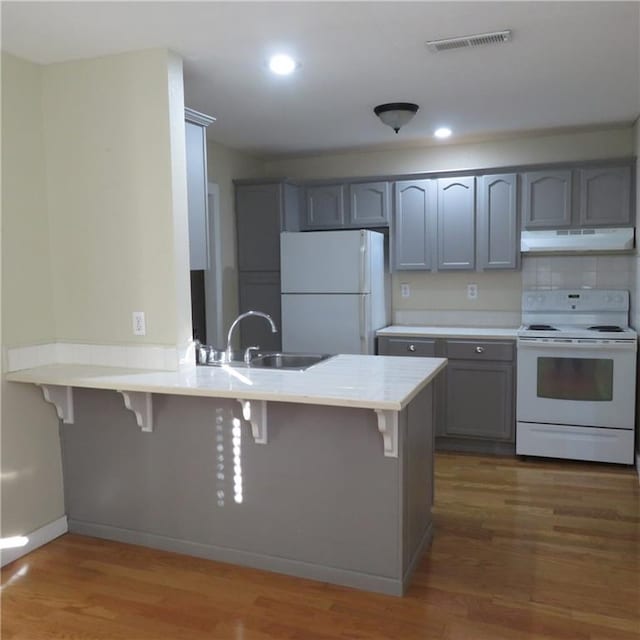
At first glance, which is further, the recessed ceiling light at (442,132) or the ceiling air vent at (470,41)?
the recessed ceiling light at (442,132)

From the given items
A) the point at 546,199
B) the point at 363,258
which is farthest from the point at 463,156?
the point at 363,258

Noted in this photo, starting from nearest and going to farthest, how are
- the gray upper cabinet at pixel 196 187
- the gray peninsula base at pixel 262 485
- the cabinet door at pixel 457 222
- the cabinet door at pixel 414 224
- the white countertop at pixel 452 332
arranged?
the gray peninsula base at pixel 262 485
the gray upper cabinet at pixel 196 187
the white countertop at pixel 452 332
the cabinet door at pixel 457 222
the cabinet door at pixel 414 224

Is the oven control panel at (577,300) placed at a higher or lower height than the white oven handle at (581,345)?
higher

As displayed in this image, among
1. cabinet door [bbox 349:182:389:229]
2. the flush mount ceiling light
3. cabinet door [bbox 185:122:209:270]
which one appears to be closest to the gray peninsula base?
cabinet door [bbox 185:122:209:270]

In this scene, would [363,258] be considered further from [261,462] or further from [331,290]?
[261,462]

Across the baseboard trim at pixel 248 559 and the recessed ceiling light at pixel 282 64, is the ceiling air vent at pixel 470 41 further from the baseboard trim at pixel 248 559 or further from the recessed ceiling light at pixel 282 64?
the baseboard trim at pixel 248 559

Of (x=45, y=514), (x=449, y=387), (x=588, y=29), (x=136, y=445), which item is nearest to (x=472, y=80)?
(x=588, y=29)

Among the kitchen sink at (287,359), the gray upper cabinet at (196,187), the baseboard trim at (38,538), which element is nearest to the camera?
the baseboard trim at (38,538)

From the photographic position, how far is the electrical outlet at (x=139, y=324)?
3.05 m

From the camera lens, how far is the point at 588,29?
2.70m

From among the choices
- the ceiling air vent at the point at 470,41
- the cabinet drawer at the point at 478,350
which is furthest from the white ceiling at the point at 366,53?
the cabinet drawer at the point at 478,350

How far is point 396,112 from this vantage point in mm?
3834

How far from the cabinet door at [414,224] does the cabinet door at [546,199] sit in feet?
2.29

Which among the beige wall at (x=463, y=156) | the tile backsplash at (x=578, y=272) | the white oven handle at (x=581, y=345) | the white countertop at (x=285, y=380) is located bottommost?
the white oven handle at (x=581, y=345)
